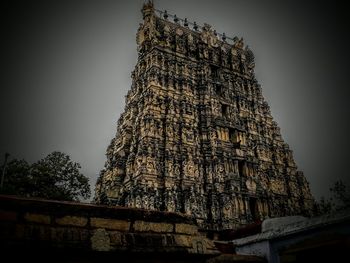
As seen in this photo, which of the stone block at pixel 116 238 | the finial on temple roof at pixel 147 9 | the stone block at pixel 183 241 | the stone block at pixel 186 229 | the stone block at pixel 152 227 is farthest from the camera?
the finial on temple roof at pixel 147 9

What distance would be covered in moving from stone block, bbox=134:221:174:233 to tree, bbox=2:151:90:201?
18.5 metres

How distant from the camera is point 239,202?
69.2ft

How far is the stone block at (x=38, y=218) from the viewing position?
8.97 ft

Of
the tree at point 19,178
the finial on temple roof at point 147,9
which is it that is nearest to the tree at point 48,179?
the tree at point 19,178

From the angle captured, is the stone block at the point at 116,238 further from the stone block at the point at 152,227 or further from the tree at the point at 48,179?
the tree at the point at 48,179

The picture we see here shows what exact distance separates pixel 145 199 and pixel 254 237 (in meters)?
13.1

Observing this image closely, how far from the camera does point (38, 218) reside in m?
2.78

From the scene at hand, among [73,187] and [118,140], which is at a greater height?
[118,140]

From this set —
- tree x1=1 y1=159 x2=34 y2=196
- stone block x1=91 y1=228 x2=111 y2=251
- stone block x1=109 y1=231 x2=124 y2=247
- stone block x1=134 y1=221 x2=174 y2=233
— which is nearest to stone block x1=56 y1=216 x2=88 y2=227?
stone block x1=91 y1=228 x2=111 y2=251

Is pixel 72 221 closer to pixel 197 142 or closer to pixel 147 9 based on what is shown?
pixel 197 142

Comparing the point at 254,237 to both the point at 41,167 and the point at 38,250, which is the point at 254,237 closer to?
the point at 38,250

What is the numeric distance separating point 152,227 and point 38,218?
120 centimetres

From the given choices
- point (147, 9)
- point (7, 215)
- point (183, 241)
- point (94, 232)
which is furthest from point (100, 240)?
point (147, 9)

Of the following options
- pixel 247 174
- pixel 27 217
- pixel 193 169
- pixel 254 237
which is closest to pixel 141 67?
pixel 193 169
